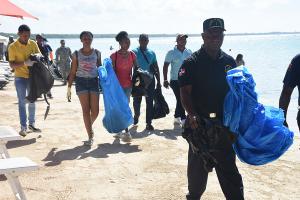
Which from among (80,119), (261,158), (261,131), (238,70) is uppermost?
(238,70)

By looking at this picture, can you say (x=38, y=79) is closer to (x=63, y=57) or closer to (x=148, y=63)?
(x=148, y=63)

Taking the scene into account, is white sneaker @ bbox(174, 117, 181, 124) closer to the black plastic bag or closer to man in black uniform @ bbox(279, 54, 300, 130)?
the black plastic bag

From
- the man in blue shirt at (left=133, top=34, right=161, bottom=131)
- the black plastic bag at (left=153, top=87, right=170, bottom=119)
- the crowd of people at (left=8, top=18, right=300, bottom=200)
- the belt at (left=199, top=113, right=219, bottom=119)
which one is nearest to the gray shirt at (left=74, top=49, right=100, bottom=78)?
the crowd of people at (left=8, top=18, right=300, bottom=200)

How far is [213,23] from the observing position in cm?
361

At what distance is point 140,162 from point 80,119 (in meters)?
3.54

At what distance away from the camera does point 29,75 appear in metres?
7.13

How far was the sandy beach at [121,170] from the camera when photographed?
189 inches

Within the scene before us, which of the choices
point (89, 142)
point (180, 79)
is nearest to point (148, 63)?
point (89, 142)

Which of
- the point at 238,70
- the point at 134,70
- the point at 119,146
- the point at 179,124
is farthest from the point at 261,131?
the point at 179,124

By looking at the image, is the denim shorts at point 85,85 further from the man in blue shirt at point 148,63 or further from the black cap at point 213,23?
the black cap at point 213,23

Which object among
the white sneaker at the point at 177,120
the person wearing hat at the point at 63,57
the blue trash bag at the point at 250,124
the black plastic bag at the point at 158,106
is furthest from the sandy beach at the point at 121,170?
the person wearing hat at the point at 63,57

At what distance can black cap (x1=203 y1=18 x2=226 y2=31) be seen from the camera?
361 centimetres

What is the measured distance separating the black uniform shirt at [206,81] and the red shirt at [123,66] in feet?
12.3

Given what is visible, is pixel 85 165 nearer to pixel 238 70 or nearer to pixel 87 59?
pixel 87 59
